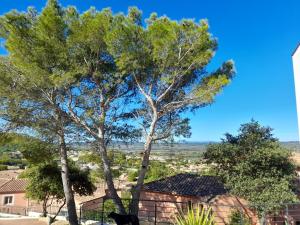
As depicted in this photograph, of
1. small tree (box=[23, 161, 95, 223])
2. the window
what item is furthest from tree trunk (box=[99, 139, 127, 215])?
the window

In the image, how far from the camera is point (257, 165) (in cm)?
1368

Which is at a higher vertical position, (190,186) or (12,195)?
(190,186)

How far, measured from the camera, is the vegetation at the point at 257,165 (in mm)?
13414

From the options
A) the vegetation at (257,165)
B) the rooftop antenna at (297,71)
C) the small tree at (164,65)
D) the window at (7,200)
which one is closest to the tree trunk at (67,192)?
the small tree at (164,65)

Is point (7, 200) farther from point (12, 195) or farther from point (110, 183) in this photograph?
point (110, 183)

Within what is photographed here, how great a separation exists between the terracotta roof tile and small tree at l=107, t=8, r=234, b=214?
8250 mm

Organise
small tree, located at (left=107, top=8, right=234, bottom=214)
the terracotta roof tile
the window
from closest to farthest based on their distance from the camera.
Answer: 1. small tree, located at (left=107, top=8, right=234, bottom=214)
2. the terracotta roof tile
3. the window

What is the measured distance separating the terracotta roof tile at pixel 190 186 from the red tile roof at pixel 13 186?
14994 millimetres

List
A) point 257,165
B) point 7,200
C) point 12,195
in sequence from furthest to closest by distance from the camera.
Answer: point 12,195 → point 7,200 → point 257,165

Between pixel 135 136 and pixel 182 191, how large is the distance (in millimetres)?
8697

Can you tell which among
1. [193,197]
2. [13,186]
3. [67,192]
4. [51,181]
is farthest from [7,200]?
[67,192]

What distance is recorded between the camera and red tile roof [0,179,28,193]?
3007 centimetres

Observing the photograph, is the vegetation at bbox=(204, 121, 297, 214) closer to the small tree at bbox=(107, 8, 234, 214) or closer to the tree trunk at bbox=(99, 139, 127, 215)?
the small tree at bbox=(107, 8, 234, 214)

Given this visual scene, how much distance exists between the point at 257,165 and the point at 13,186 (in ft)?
81.1
